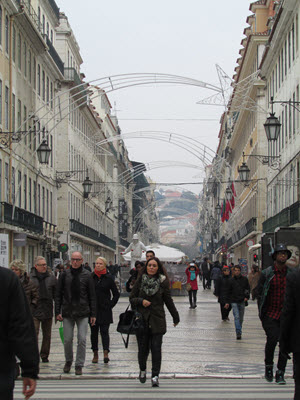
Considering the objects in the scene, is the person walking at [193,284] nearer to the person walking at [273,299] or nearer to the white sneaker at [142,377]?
the person walking at [273,299]

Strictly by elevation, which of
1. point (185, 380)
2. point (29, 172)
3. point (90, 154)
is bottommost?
point (185, 380)

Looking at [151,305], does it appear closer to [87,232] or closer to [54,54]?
[54,54]

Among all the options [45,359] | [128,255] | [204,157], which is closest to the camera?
[45,359]

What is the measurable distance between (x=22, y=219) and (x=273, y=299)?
30.7m

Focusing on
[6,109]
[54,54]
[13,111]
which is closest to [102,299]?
[6,109]

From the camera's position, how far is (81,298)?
12.8 meters

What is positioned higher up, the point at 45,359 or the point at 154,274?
the point at 154,274

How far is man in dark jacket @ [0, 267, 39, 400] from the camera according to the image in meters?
5.34

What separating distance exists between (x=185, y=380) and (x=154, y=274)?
1.43 metres

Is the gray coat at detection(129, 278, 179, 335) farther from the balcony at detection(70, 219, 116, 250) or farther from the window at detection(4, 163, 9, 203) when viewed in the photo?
the balcony at detection(70, 219, 116, 250)

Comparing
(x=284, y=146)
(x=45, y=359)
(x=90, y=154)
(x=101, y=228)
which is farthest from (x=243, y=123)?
(x=45, y=359)

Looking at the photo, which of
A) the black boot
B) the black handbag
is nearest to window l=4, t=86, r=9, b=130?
the black handbag

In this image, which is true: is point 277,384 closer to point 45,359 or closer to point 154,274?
point 154,274

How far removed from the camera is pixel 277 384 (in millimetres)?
10984
